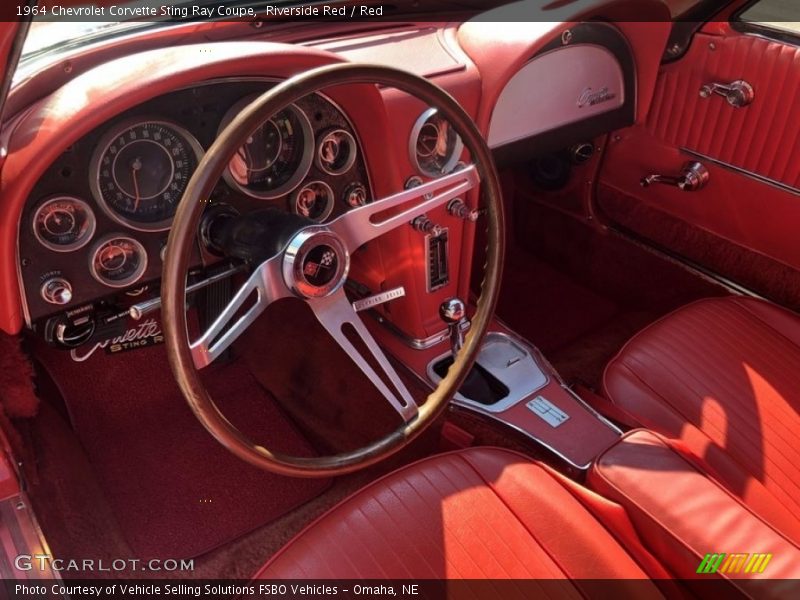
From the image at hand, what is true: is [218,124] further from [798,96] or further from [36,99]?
[798,96]

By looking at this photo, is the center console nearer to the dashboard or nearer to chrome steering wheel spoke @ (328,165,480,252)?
the dashboard

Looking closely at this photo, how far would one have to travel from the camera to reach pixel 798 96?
6.12 ft

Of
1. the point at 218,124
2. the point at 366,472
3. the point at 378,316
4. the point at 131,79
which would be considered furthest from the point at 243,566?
the point at 131,79

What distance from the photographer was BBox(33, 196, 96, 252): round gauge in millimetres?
1209

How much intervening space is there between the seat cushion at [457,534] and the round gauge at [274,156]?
1.95 feet

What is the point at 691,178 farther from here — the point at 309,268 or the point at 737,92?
the point at 309,268

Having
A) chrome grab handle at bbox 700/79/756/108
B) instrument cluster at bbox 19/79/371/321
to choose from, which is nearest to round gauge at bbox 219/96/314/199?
instrument cluster at bbox 19/79/371/321

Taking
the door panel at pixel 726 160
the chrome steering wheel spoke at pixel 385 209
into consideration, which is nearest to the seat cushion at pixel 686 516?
the chrome steering wheel spoke at pixel 385 209

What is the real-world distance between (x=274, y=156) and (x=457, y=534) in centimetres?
77

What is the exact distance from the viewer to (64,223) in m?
1.24

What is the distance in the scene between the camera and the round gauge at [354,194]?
154cm

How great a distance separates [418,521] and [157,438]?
3.09 ft

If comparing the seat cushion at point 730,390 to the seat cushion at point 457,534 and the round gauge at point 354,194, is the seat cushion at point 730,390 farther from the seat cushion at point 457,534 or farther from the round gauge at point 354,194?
the round gauge at point 354,194

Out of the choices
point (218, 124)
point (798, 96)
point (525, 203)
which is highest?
point (218, 124)
